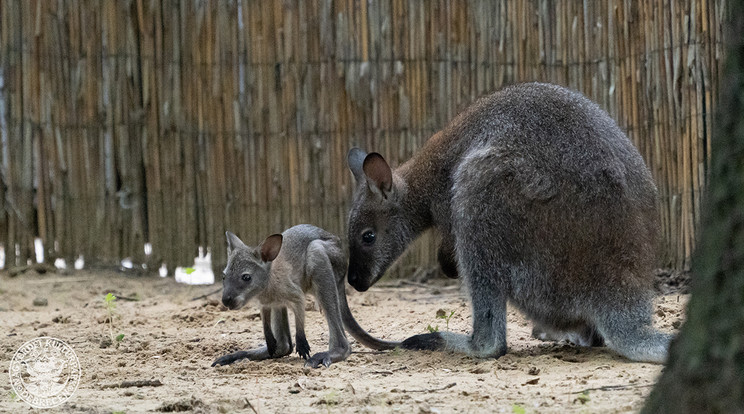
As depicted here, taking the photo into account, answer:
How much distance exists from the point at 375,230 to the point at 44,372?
6.74 feet

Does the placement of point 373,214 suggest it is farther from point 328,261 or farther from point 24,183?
point 24,183

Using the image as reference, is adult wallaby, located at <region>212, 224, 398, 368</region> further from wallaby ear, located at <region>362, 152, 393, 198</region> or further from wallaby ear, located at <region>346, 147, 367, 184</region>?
wallaby ear, located at <region>346, 147, 367, 184</region>

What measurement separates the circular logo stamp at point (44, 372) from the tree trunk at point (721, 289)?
282cm

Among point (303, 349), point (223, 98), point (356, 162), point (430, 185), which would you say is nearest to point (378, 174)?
point (430, 185)

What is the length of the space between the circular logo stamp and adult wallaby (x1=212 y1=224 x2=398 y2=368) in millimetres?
804

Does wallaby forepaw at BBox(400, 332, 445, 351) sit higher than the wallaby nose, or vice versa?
the wallaby nose

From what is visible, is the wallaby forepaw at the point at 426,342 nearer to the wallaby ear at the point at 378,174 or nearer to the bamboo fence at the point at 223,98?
the wallaby ear at the point at 378,174

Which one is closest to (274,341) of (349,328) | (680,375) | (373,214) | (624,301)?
(349,328)

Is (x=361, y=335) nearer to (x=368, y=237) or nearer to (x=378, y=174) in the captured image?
(x=368, y=237)

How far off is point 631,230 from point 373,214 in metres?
1.59

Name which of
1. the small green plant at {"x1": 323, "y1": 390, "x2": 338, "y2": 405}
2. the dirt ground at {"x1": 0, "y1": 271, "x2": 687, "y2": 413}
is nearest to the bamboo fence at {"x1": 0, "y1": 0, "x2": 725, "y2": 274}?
the dirt ground at {"x1": 0, "y1": 271, "x2": 687, "y2": 413}

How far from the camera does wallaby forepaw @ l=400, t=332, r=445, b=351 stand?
5.19 m

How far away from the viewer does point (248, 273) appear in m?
5.19

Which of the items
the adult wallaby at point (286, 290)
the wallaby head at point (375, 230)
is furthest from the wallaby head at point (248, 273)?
the wallaby head at point (375, 230)
